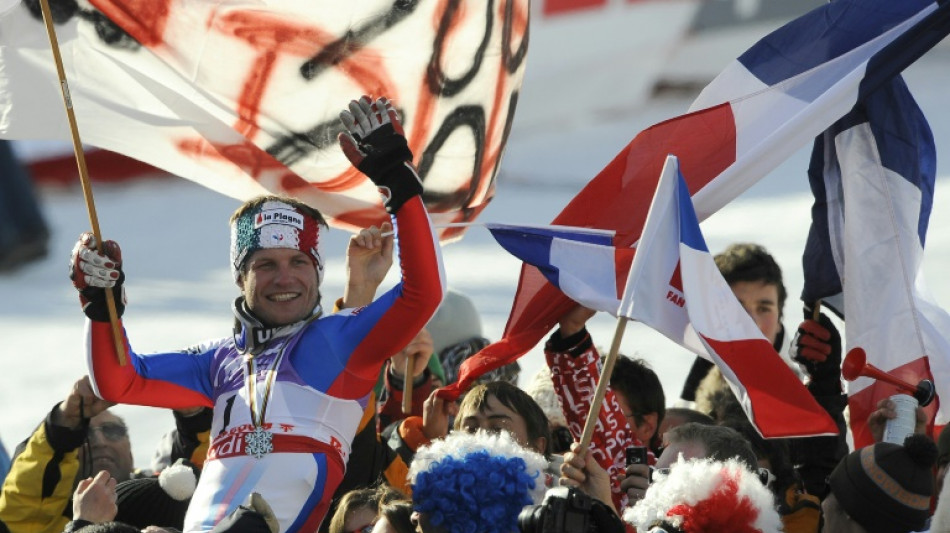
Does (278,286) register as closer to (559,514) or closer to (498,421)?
(498,421)

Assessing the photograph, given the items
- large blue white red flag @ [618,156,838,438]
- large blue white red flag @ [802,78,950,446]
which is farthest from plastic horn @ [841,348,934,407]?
large blue white red flag @ [618,156,838,438]

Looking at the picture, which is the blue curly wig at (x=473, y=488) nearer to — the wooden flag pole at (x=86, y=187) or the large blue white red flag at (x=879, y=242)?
the wooden flag pole at (x=86, y=187)

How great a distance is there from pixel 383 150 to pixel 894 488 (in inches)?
53.1

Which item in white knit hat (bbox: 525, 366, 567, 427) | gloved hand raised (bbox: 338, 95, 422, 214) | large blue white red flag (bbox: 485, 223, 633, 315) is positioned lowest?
white knit hat (bbox: 525, 366, 567, 427)

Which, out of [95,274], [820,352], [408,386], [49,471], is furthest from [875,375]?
[49,471]

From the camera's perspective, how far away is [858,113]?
4.83m

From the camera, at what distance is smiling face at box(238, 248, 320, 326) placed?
4.11m

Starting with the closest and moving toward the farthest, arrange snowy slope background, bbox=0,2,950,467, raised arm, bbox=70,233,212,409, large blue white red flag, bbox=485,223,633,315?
raised arm, bbox=70,233,212,409
large blue white red flag, bbox=485,223,633,315
snowy slope background, bbox=0,2,950,467

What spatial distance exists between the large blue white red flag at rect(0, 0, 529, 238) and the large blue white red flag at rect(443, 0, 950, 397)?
0.55 metres

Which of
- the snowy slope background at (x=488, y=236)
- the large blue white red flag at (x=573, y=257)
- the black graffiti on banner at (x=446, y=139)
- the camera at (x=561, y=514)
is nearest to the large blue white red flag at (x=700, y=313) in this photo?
the large blue white red flag at (x=573, y=257)

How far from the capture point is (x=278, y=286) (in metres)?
4.11

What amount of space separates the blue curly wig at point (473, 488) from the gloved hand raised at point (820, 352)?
1373mm

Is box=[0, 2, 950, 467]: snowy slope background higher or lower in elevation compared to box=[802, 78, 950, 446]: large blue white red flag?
higher

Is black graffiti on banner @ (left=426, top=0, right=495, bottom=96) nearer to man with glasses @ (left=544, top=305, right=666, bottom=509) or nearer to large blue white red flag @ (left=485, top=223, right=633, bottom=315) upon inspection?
large blue white red flag @ (left=485, top=223, right=633, bottom=315)
